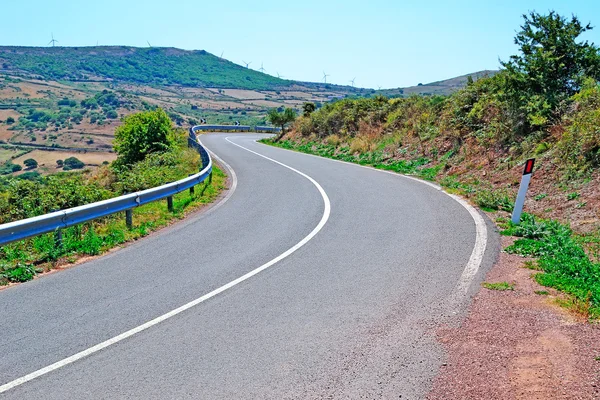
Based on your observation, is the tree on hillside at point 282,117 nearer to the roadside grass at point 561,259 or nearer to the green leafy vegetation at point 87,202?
the green leafy vegetation at point 87,202

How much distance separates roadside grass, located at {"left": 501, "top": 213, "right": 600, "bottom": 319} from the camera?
5.88 metres

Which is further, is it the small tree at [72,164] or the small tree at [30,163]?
the small tree at [30,163]

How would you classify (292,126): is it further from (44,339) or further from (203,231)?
(44,339)

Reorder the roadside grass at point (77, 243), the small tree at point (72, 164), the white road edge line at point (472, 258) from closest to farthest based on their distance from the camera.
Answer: the white road edge line at point (472, 258)
the roadside grass at point (77, 243)
the small tree at point (72, 164)

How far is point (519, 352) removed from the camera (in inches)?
188

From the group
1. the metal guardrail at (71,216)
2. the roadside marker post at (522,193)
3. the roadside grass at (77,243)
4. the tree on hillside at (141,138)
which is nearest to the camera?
the roadside grass at (77,243)

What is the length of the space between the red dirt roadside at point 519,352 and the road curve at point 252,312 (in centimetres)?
23

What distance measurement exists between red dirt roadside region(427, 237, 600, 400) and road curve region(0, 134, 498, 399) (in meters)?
0.23

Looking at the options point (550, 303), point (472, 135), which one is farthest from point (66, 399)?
point (472, 135)

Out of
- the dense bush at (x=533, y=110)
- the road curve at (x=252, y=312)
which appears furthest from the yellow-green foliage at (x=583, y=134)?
the road curve at (x=252, y=312)

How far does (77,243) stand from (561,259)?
7905 millimetres

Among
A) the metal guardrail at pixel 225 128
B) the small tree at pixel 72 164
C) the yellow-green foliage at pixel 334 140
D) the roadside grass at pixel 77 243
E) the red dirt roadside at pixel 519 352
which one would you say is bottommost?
the small tree at pixel 72 164

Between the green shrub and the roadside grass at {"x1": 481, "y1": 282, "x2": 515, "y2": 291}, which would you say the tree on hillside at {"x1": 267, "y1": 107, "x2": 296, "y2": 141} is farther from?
the roadside grass at {"x1": 481, "y1": 282, "x2": 515, "y2": 291}

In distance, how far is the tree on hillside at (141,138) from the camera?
28.3m
